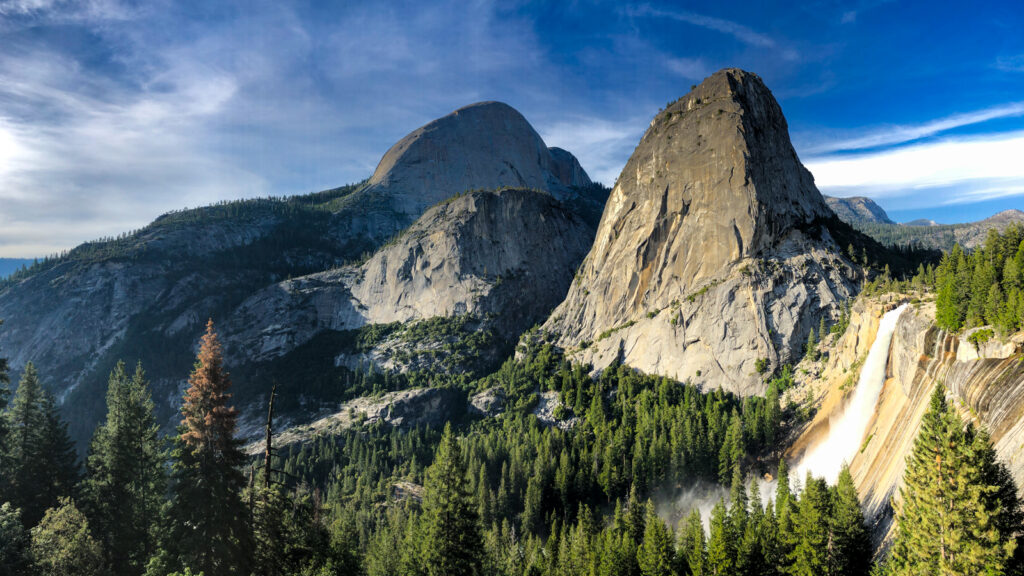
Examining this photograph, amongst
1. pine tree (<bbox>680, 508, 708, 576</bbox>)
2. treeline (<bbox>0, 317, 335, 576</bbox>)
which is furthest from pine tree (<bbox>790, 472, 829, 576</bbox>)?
treeline (<bbox>0, 317, 335, 576</bbox>)

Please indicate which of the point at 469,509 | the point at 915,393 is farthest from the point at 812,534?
the point at 469,509

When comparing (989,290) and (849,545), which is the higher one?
(989,290)

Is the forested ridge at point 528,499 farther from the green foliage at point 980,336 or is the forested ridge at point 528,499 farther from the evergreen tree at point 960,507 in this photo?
the green foliage at point 980,336

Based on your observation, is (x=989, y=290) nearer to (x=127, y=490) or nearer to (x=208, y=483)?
(x=208, y=483)

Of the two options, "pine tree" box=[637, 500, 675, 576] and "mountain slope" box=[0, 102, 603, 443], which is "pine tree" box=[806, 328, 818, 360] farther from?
"mountain slope" box=[0, 102, 603, 443]

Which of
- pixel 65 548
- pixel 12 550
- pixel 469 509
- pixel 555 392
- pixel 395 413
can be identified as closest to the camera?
pixel 12 550

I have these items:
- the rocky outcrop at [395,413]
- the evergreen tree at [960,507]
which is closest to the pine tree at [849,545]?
the evergreen tree at [960,507]
